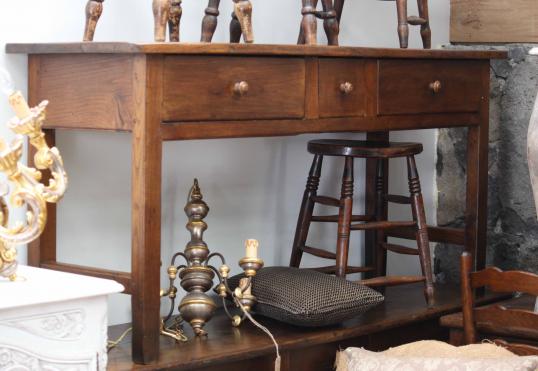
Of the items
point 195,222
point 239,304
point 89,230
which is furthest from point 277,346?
point 89,230

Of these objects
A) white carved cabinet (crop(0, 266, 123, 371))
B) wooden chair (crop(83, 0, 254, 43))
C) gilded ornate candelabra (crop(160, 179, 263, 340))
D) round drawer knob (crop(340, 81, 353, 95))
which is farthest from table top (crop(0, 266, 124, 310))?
round drawer knob (crop(340, 81, 353, 95))

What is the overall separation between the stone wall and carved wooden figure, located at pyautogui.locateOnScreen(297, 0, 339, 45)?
926mm

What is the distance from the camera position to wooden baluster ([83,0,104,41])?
9.89 feet

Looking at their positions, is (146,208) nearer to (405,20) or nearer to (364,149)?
(364,149)

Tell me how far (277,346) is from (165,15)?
1.03 meters

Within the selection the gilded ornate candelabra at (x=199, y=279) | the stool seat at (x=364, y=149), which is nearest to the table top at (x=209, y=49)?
the stool seat at (x=364, y=149)

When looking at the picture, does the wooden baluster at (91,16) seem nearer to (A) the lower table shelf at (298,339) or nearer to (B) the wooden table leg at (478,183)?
(A) the lower table shelf at (298,339)

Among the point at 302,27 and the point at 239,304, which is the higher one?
the point at 302,27

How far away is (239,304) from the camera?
3209 millimetres

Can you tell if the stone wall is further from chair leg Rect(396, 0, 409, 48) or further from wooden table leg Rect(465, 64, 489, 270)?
chair leg Rect(396, 0, 409, 48)

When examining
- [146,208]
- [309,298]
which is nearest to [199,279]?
[309,298]

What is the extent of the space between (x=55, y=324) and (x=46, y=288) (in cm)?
8

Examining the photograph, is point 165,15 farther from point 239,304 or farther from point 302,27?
point 239,304

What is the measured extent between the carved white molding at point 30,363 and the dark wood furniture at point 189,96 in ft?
2.17
